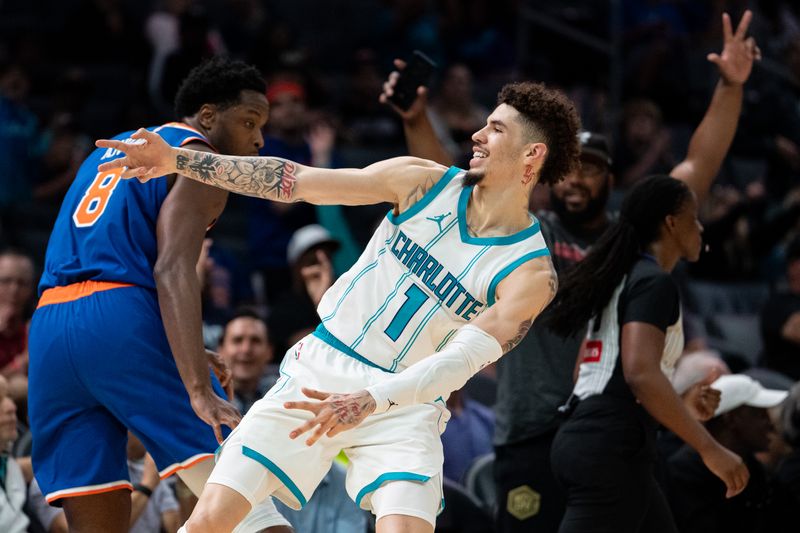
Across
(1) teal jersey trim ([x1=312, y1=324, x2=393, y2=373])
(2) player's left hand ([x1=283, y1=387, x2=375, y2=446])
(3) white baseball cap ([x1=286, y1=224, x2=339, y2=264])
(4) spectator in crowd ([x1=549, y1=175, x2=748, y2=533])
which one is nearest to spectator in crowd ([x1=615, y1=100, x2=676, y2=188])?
(3) white baseball cap ([x1=286, y1=224, x2=339, y2=264])

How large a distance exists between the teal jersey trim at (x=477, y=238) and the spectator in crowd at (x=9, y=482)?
8.09 ft

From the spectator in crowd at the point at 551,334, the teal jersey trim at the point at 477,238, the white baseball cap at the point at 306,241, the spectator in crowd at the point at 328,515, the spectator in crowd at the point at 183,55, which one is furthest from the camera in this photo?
the spectator in crowd at the point at 183,55

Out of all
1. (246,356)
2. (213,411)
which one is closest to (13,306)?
(246,356)

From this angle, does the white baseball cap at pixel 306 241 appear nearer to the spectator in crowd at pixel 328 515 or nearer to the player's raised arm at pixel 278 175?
the spectator in crowd at pixel 328 515

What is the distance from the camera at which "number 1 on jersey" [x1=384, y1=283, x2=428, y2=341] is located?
4258 mm

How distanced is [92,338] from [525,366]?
219cm

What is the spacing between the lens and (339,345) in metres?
4.29

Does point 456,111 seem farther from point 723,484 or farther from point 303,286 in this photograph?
point 723,484

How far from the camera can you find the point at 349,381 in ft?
13.7

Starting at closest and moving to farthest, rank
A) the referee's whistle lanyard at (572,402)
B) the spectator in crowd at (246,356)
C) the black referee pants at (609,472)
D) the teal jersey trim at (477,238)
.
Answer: the teal jersey trim at (477,238) → the black referee pants at (609,472) → the referee's whistle lanyard at (572,402) → the spectator in crowd at (246,356)

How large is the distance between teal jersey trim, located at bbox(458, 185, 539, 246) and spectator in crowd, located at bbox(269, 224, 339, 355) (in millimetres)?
3286

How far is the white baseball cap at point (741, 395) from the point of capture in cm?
655

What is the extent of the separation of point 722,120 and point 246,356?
284 centimetres

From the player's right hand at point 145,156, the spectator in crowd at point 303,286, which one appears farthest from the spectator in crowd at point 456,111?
the player's right hand at point 145,156
